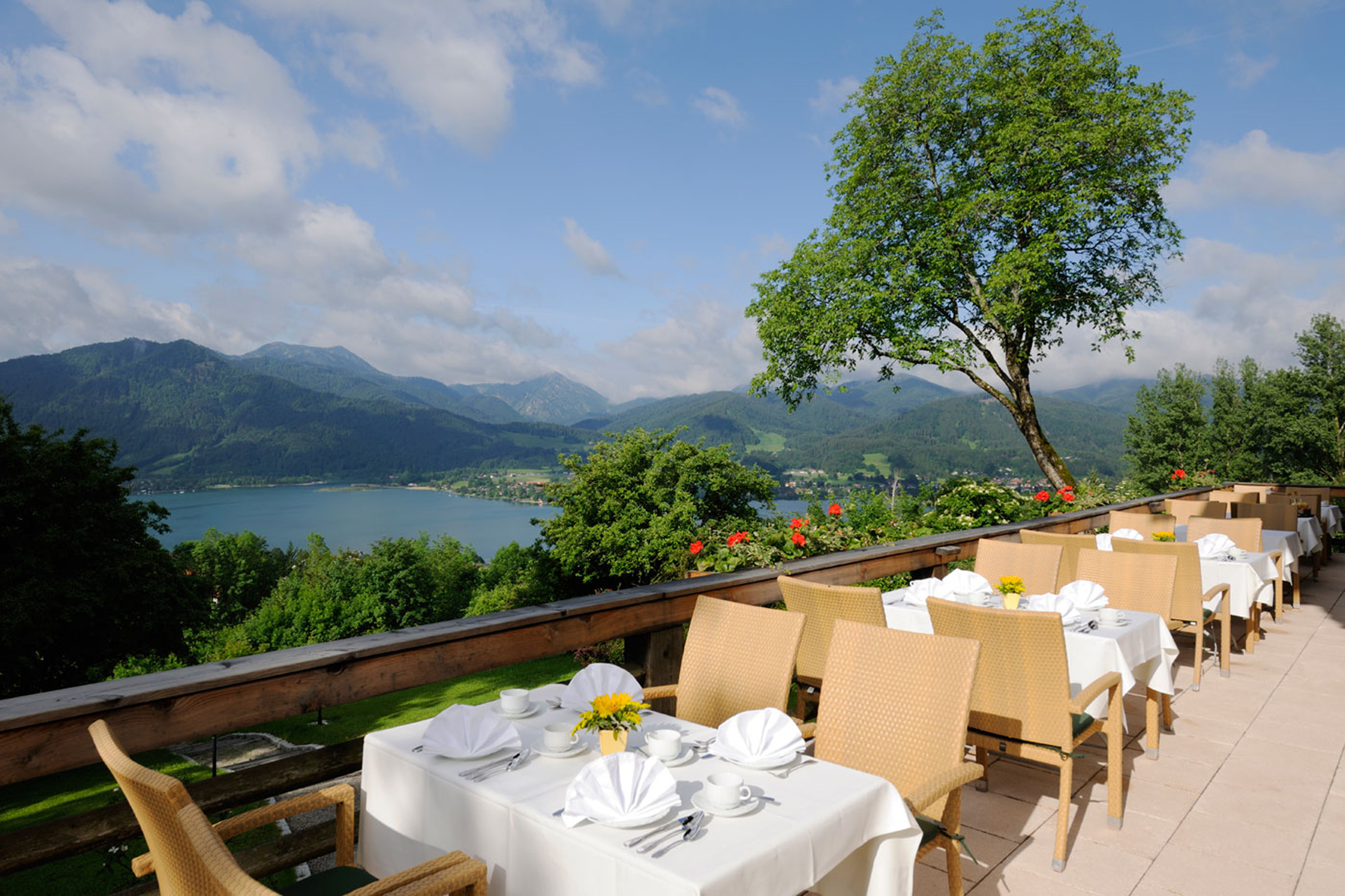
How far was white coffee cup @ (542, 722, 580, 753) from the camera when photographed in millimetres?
1780

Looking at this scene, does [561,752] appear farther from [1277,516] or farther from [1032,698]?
[1277,516]

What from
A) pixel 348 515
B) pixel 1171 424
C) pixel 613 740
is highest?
pixel 1171 424

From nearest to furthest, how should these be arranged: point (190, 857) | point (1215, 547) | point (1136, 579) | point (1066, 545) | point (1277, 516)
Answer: point (190, 857) → point (1136, 579) → point (1066, 545) → point (1215, 547) → point (1277, 516)

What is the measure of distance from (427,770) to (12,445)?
94.9 ft

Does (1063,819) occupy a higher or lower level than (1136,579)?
lower

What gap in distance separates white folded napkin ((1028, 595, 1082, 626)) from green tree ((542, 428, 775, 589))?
2218cm

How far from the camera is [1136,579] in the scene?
13.1 feet

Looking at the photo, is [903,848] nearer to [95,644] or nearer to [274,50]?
[95,644]

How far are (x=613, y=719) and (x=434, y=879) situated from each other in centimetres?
49

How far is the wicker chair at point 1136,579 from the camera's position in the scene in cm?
384

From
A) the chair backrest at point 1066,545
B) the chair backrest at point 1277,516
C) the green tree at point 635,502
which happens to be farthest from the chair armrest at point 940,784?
the green tree at point 635,502

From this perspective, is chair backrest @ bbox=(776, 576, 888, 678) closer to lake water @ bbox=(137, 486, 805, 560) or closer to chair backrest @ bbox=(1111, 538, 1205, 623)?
chair backrest @ bbox=(1111, 538, 1205, 623)

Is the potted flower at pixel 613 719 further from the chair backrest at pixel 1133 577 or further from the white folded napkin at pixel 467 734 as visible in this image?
the chair backrest at pixel 1133 577

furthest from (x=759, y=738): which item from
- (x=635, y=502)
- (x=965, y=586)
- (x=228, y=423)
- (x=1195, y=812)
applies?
(x=228, y=423)
